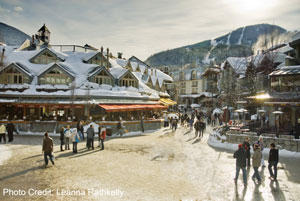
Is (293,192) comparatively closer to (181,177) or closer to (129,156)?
(181,177)

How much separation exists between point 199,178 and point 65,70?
947 inches

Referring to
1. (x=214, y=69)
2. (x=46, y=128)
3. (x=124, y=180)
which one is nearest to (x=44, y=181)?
(x=124, y=180)

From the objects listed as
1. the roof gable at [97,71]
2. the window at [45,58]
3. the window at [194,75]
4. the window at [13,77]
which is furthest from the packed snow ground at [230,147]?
the window at [194,75]

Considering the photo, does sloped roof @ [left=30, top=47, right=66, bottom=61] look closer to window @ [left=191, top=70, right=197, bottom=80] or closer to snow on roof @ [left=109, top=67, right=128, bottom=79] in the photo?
snow on roof @ [left=109, top=67, right=128, bottom=79]

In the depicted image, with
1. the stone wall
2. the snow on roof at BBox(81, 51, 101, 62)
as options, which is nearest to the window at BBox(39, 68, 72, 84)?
the snow on roof at BBox(81, 51, 101, 62)

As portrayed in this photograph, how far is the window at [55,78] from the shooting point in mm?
29438

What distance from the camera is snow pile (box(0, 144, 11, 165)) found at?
13225mm

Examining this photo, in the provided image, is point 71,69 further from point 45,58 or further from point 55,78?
point 45,58

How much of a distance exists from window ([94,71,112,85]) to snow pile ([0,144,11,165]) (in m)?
15.6

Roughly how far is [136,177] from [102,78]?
22570 mm

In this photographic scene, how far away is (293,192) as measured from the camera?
9016 millimetres

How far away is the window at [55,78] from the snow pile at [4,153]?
45.4ft

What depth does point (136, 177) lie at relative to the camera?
34.4 feet

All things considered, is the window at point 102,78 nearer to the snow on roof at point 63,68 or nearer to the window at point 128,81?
the window at point 128,81
